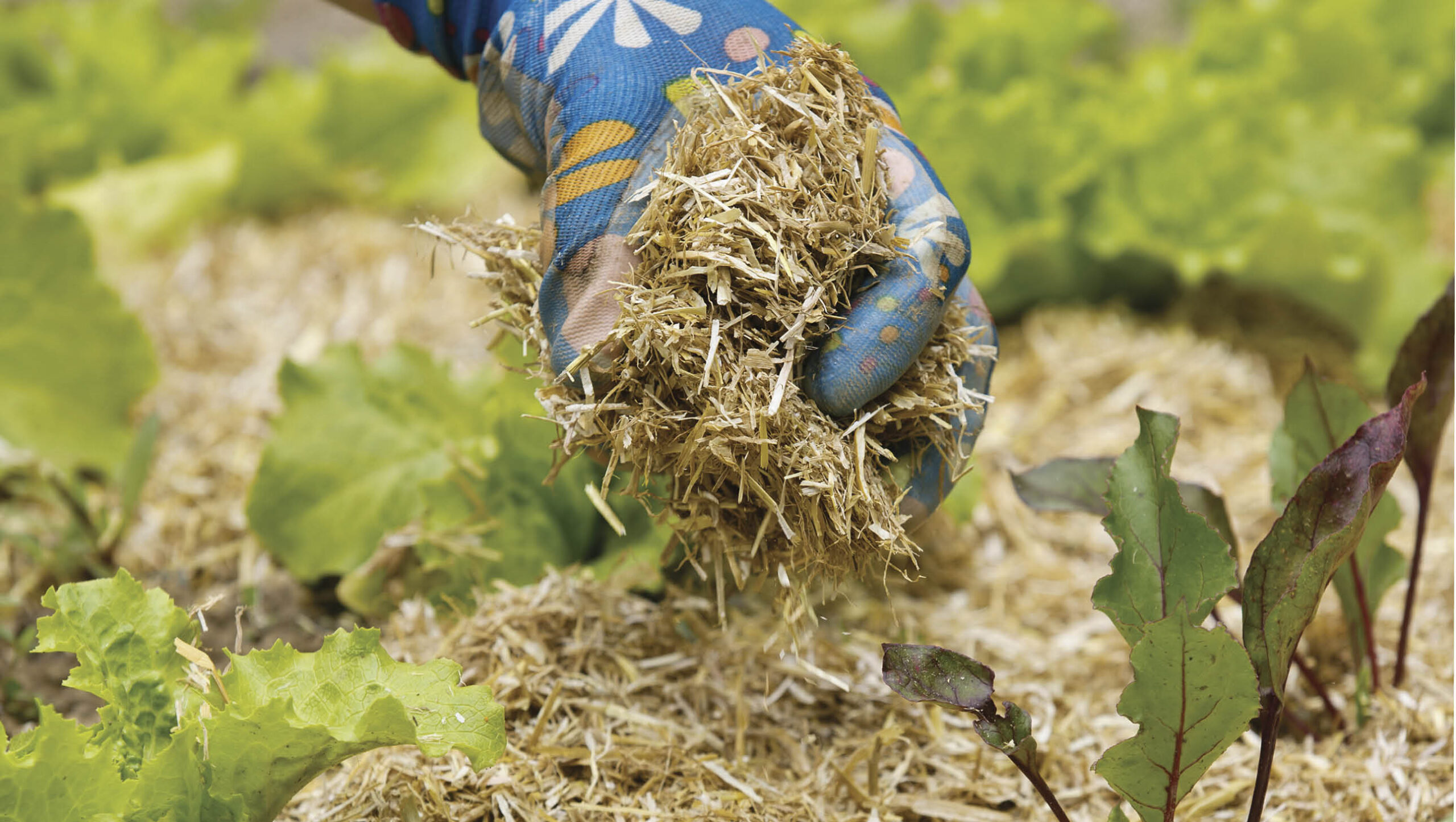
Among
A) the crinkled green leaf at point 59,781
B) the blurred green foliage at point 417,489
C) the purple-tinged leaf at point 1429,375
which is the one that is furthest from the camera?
the blurred green foliage at point 417,489

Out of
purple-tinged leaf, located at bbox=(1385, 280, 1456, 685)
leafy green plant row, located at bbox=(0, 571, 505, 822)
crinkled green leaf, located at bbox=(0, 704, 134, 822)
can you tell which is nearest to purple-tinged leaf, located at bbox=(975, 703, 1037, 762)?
leafy green plant row, located at bbox=(0, 571, 505, 822)

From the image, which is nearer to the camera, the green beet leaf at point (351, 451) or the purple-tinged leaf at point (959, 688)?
the purple-tinged leaf at point (959, 688)

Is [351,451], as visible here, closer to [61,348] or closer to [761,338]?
[61,348]

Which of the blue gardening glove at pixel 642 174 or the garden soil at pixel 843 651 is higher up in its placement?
the blue gardening glove at pixel 642 174

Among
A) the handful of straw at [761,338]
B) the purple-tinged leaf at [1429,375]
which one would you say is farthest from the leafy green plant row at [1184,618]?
the purple-tinged leaf at [1429,375]

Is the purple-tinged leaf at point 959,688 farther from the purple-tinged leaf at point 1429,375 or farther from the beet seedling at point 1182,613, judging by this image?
the purple-tinged leaf at point 1429,375

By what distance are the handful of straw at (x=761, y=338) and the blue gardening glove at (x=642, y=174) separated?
27 millimetres

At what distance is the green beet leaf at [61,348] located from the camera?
171cm

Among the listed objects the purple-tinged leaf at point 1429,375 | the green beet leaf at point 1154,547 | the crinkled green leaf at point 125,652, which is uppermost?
the purple-tinged leaf at point 1429,375

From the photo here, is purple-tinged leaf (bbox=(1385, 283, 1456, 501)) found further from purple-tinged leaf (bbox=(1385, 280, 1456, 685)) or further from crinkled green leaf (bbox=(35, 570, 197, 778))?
crinkled green leaf (bbox=(35, 570, 197, 778))

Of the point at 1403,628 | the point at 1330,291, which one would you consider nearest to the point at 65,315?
the point at 1403,628

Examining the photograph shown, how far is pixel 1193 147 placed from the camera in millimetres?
2312

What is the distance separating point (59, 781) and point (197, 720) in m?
0.12

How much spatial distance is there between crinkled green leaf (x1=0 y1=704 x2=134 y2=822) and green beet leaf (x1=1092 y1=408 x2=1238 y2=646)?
3.18 ft
